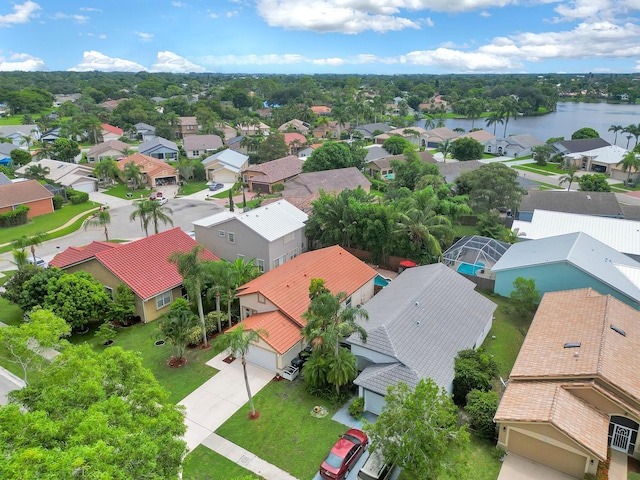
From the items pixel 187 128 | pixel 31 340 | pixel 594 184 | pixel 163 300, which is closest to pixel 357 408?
pixel 31 340

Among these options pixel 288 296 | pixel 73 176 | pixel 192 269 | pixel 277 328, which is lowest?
pixel 277 328

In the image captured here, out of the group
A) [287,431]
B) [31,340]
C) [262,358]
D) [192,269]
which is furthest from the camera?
[262,358]

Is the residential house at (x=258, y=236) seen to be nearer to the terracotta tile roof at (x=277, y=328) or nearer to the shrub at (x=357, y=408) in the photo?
the terracotta tile roof at (x=277, y=328)

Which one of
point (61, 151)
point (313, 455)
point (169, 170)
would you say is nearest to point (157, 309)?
point (313, 455)

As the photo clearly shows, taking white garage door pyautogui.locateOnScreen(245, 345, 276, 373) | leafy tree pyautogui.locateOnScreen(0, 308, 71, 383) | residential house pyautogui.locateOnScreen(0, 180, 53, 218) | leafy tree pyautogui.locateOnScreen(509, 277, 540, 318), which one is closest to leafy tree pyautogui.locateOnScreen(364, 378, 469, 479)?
white garage door pyautogui.locateOnScreen(245, 345, 276, 373)

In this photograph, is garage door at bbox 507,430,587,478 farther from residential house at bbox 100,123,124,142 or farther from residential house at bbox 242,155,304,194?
residential house at bbox 100,123,124,142

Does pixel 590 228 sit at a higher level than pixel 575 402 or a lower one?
higher

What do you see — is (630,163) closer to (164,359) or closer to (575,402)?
(575,402)

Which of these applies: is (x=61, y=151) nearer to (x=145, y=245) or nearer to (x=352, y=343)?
(x=145, y=245)
